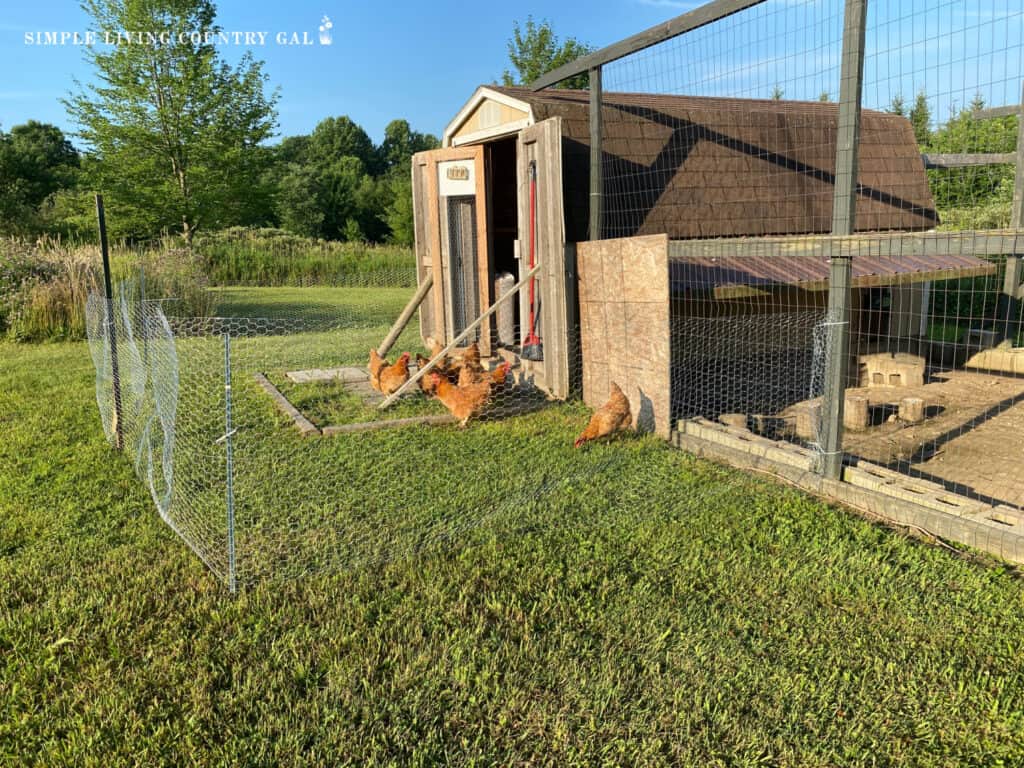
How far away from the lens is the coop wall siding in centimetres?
536

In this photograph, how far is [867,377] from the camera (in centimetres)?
759

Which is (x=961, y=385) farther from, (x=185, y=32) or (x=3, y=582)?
(x=185, y=32)

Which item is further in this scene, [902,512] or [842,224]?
[842,224]

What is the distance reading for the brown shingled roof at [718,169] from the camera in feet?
22.9

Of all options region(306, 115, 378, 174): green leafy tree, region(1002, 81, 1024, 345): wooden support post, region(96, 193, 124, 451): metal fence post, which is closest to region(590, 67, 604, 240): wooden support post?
region(1002, 81, 1024, 345): wooden support post

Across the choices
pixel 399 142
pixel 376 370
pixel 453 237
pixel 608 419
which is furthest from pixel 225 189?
pixel 399 142

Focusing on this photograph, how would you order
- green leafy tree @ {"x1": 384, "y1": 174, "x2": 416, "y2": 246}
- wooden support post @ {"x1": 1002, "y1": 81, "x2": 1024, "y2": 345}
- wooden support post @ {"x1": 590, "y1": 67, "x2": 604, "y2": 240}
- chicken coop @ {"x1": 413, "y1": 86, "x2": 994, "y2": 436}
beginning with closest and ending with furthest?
chicken coop @ {"x1": 413, "y1": 86, "x2": 994, "y2": 436}
wooden support post @ {"x1": 590, "y1": 67, "x2": 604, "y2": 240}
wooden support post @ {"x1": 1002, "y1": 81, "x2": 1024, "y2": 345}
green leafy tree @ {"x1": 384, "y1": 174, "x2": 416, "y2": 246}

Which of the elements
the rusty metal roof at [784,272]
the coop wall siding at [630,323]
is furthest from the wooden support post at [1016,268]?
the coop wall siding at [630,323]

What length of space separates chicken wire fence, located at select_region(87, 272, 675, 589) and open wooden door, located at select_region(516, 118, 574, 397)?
36 cm

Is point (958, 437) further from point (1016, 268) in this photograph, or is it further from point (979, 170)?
point (979, 170)

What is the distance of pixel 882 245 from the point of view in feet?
12.6

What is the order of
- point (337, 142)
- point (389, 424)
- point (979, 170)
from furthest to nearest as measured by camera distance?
point (337, 142), point (979, 170), point (389, 424)

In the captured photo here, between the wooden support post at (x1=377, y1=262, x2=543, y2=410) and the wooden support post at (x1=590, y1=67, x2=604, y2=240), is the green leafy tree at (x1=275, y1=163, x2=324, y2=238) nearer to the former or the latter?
the wooden support post at (x1=377, y1=262, x2=543, y2=410)

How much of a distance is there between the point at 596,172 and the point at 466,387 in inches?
90.2
